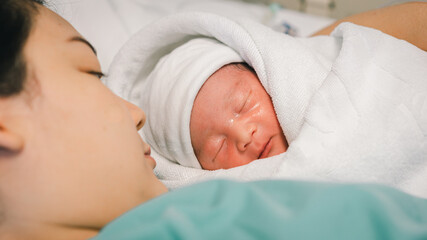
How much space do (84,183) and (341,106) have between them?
59 cm

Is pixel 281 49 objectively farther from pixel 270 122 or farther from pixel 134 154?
pixel 134 154

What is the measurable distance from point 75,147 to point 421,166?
2.47 feet

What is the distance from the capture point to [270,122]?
91 centimetres

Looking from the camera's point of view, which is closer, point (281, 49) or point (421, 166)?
point (421, 166)

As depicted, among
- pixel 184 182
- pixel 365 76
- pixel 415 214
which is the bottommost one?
pixel 184 182

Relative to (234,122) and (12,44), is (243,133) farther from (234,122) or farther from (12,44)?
(12,44)

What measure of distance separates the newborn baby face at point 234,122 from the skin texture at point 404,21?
446mm

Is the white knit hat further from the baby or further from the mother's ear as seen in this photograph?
the mother's ear

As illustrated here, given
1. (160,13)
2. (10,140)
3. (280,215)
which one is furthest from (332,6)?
(10,140)

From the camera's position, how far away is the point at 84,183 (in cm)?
55

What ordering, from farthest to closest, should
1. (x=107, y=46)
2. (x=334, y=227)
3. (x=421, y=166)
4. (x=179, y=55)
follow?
1. (x=107, y=46)
2. (x=179, y=55)
3. (x=421, y=166)
4. (x=334, y=227)

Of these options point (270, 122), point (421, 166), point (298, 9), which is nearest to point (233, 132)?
point (270, 122)

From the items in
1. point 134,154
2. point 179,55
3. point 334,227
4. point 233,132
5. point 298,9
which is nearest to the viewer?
point 334,227

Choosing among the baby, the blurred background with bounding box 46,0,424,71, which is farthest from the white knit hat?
the blurred background with bounding box 46,0,424,71
